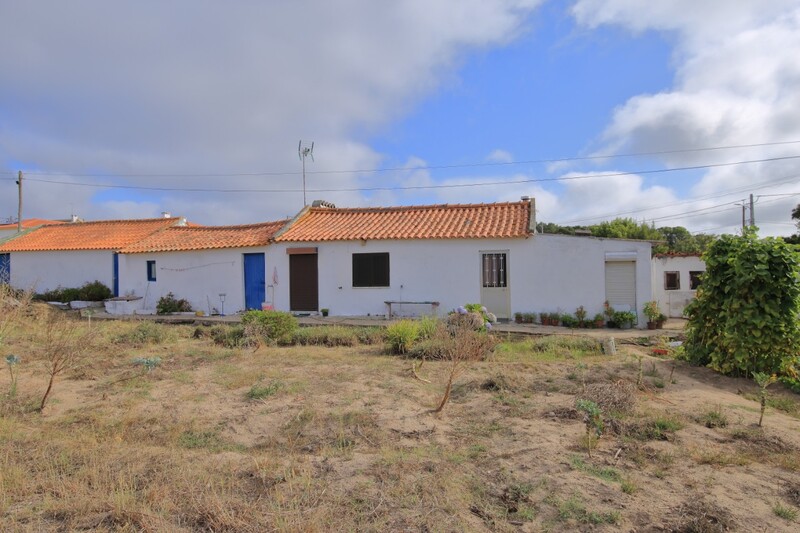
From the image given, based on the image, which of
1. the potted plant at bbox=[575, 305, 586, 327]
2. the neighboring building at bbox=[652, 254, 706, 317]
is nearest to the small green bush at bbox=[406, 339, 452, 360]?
Answer: the potted plant at bbox=[575, 305, 586, 327]

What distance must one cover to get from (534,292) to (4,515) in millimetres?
12674

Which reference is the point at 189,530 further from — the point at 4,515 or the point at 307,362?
the point at 307,362

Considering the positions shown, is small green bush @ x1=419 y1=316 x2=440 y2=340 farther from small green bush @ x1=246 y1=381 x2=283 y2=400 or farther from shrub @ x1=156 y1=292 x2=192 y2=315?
shrub @ x1=156 y1=292 x2=192 y2=315

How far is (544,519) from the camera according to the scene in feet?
11.1

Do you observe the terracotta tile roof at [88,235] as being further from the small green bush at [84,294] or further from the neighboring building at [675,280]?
the neighboring building at [675,280]

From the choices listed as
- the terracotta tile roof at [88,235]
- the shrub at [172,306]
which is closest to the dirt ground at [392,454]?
the shrub at [172,306]

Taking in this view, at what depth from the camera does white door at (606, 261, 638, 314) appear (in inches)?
531

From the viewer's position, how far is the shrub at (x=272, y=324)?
10977mm

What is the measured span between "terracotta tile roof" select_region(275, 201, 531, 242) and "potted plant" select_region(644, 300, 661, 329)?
3942 mm

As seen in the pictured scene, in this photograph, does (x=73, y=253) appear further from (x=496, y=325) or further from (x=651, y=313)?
(x=651, y=313)

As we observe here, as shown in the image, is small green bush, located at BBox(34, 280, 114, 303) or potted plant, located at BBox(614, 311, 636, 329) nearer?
potted plant, located at BBox(614, 311, 636, 329)

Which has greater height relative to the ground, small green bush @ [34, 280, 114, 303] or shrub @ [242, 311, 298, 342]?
small green bush @ [34, 280, 114, 303]

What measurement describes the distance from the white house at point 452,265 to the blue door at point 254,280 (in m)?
0.67

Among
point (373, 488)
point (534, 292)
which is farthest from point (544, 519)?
point (534, 292)
